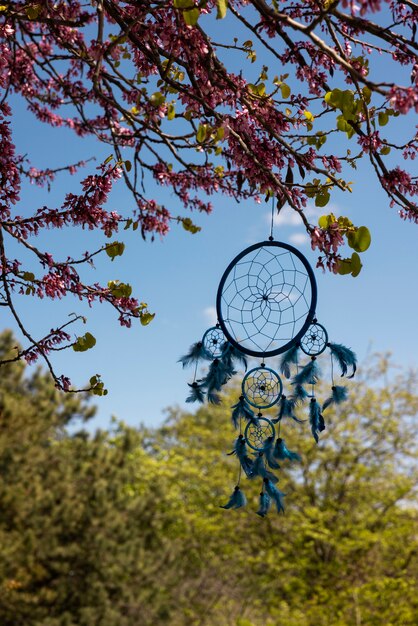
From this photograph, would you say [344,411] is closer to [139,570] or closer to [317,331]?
[139,570]

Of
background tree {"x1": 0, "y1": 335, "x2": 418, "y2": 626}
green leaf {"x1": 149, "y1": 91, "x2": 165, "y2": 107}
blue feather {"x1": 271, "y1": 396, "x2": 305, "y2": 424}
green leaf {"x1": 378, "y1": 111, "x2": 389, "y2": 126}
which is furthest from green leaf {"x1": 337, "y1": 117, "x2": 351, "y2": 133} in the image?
background tree {"x1": 0, "y1": 335, "x2": 418, "y2": 626}

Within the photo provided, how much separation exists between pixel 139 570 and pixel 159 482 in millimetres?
1604

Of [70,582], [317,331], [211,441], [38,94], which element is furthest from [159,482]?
[317,331]

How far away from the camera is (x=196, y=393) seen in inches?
128

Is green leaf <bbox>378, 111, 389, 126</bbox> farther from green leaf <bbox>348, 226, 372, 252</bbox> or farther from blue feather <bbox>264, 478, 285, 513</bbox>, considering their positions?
blue feather <bbox>264, 478, 285, 513</bbox>

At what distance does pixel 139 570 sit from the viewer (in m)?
11.9

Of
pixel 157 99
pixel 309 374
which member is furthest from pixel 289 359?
pixel 157 99

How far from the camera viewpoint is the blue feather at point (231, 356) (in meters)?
3.20

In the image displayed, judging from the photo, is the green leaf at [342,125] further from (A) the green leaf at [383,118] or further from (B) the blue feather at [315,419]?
(B) the blue feather at [315,419]

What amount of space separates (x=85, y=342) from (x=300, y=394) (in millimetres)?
1026

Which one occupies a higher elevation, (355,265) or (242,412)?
(355,265)

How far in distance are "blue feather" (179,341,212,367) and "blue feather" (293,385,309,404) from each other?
1.41ft

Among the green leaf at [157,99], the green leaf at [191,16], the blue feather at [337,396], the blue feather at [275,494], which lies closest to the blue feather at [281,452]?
the blue feather at [275,494]

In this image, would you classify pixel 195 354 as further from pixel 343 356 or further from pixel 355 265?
pixel 355 265
